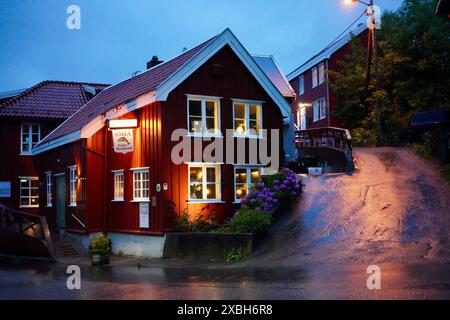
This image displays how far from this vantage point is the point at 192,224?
1869 cm

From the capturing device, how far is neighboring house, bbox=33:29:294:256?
63.2 feet

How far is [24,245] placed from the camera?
21281 millimetres

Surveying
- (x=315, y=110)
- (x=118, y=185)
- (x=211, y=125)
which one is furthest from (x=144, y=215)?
(x=315, y=110)

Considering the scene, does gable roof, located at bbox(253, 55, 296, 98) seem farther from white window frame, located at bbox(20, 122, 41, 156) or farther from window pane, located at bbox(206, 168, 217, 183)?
white window frame, located at bbox(20, 122, 41, 156)

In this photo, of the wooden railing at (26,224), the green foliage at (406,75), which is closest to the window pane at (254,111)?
the wooden railing at (26,224)

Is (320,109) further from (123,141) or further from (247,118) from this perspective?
(123,141)

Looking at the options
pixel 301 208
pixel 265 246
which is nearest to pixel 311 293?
pixel 265 246

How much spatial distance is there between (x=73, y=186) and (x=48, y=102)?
9173 mm

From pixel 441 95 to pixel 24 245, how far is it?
23.6 m

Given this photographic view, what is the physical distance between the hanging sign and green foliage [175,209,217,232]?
134 inches

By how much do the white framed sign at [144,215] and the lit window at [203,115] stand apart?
10.3 feet

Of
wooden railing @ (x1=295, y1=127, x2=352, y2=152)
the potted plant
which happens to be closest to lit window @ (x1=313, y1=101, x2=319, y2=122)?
wooden railing @ (x1=295, y1=127, x2=352, y2=152)

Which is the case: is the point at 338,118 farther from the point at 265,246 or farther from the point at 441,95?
the point at 265,246

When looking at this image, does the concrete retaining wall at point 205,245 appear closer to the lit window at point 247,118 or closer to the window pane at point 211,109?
the window pane at point 211,109
